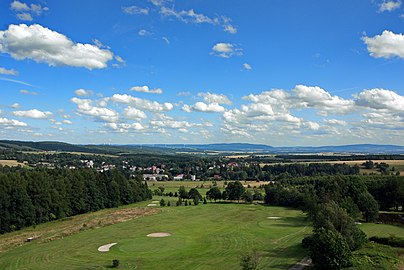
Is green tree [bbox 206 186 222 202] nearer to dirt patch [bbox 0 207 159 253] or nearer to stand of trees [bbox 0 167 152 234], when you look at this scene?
stand of trees [bbox 0 167 152 234]

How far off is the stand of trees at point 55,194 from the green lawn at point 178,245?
59.9 feet

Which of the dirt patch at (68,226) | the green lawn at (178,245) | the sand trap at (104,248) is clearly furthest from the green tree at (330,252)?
the dirt patch at (68,226)

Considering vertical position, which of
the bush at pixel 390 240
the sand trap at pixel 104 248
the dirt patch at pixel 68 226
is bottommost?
the dirt patch at pixel 68 226

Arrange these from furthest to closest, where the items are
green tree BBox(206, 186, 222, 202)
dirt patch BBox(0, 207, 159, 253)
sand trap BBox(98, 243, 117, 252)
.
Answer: green tree BBox(206, 186, 222, 202)
dirt patch BBox(0, 207, 159, 253)
sand trap BBox(98, 243, 117, 252)

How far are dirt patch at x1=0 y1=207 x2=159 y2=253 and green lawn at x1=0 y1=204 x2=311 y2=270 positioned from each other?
3.09 m

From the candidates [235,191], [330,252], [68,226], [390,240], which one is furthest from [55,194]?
[390,240]

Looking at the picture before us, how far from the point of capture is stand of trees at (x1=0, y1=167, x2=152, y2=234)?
244 ft

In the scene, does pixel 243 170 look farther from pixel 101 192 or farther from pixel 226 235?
pixel 226 235

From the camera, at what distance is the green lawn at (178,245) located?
1732 inches

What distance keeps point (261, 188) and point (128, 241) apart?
84.7 m

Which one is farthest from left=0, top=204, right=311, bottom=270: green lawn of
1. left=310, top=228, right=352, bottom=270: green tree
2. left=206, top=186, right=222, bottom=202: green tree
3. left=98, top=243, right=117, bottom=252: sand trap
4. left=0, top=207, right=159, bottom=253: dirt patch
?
left=206, top=186, right=222, bottom=202: green tree

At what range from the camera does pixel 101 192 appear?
101 m

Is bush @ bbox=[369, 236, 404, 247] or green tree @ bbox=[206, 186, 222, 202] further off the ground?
bush @ bbox=[369, 236, 404, 247]

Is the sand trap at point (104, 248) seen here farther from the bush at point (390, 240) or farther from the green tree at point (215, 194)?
the green tree at point (215, 194)
